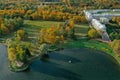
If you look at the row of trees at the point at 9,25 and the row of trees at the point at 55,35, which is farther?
the row of trees at the point at 9,25

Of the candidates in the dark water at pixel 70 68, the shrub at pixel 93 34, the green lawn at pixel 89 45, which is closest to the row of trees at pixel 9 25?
the dark water at pixel 70 68

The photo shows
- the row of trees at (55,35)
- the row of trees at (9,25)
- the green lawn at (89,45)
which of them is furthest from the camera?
the row of trees at (9,25)

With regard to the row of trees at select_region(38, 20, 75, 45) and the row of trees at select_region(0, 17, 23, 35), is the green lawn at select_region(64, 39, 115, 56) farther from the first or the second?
the row of trees at select_region(0, 17, 23, 35)

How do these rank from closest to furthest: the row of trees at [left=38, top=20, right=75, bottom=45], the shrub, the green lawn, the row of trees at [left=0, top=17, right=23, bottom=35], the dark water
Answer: the dark water < the green lawn < the row of trees at [left=38, top=20, right=75, bottom=45] < the shrub < the row of trees at [left=0, top=17, right=23, bottom=35]

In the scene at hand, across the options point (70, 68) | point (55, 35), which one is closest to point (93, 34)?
point (55, 35)

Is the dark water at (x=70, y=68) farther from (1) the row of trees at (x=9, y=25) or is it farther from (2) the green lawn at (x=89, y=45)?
(1) the row of trees at (x=9, y=25)

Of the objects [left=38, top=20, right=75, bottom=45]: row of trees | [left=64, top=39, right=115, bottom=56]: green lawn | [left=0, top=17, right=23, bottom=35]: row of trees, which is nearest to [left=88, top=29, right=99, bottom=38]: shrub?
[left=64, top=39, right=115, bottom=56]: green lawn

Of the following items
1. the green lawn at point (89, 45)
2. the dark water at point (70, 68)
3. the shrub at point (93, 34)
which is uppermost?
the shrub at point (93, 34)

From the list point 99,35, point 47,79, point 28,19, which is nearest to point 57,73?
point 47,79
